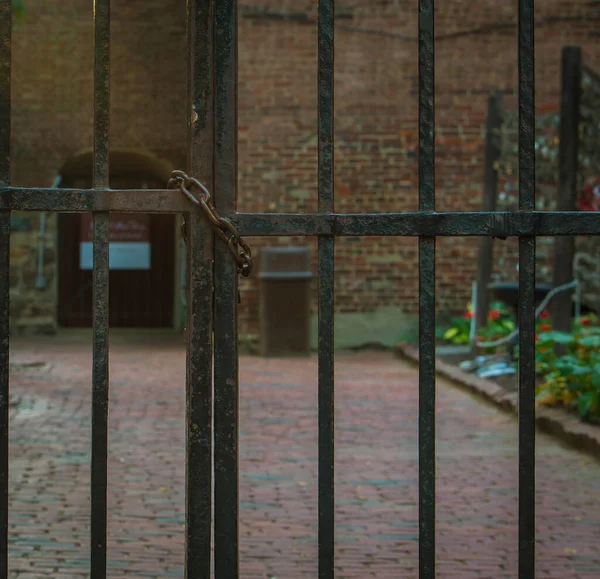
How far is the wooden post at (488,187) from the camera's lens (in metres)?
10.1

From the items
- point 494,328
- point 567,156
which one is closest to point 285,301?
point 494,328

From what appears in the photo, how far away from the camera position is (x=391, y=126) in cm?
1291

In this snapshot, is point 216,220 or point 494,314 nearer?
point 216,220

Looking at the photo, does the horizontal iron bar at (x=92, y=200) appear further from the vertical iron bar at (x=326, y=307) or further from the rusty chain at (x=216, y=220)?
the vertical iron bar at (x=326, y=307)

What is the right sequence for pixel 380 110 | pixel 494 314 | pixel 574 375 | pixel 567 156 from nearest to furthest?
pixel 574 375 < pixel 567 156 < pixel 494 314 < pixel 380 110

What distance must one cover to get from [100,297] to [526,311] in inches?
36.7

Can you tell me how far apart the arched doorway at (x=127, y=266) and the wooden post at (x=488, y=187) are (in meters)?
7.01

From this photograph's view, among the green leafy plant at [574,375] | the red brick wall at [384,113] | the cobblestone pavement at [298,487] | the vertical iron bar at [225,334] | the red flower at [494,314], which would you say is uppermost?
the red brick wall at [384,113]

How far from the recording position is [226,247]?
2137mm

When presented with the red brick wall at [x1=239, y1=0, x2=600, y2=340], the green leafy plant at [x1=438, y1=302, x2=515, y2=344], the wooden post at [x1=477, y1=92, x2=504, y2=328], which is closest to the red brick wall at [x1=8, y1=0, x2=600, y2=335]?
the red brick wall at [x1=239, y1=0, x2=600, y2=340]

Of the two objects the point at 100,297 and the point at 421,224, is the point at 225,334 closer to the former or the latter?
the point at 100,297

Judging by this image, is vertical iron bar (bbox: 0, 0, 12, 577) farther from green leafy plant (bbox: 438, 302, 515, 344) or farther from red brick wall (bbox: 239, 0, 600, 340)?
red brick wall (bbox: 239, 0, 600, 340)

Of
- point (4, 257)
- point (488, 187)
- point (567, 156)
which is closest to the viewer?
point (4, 257)

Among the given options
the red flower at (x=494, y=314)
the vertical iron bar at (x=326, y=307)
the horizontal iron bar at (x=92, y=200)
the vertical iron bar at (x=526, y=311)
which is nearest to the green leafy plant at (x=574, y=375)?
the red flower at (x=494, y=314)
